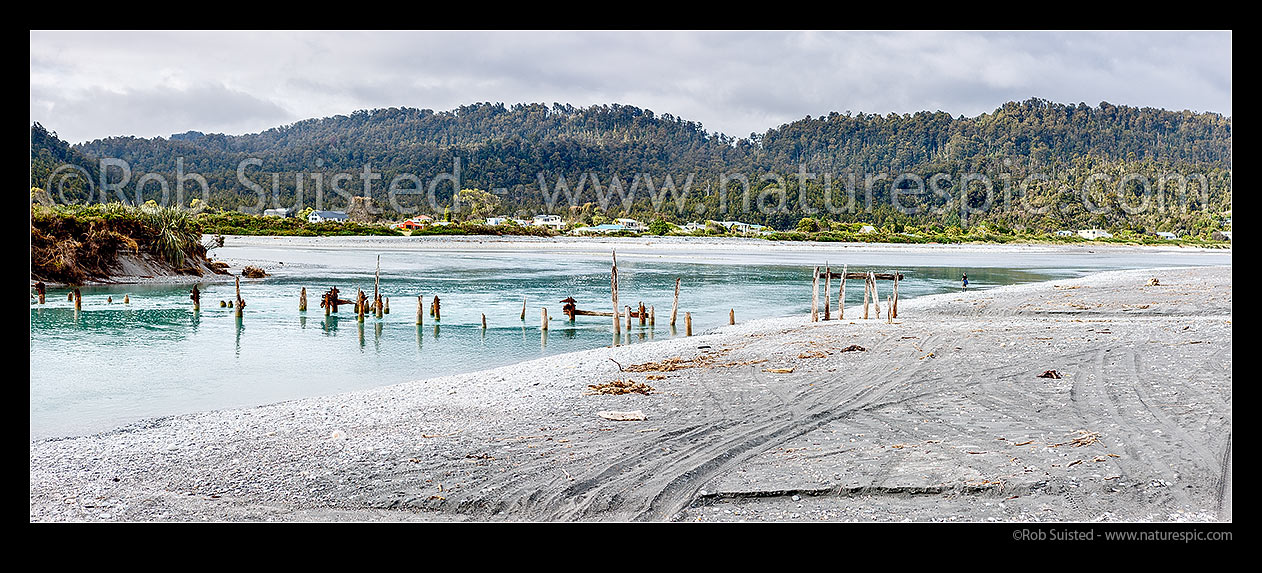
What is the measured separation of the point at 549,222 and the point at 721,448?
105917 millimetres

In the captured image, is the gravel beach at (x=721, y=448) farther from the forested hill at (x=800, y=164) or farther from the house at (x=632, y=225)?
the forested hill at (x=800, y=164)

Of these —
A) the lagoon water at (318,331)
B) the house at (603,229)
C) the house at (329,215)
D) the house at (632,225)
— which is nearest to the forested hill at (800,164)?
the house at (329,215)

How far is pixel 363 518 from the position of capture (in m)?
6.02

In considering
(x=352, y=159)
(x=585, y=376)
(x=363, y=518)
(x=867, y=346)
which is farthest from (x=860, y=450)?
(x=352, y=159)

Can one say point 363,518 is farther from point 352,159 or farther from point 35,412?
point 352,159

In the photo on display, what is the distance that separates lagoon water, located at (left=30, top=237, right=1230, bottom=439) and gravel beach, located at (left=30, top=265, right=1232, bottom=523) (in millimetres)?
2953

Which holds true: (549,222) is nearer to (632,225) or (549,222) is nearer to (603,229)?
(632,225)

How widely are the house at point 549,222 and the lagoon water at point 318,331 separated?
57.8 meters

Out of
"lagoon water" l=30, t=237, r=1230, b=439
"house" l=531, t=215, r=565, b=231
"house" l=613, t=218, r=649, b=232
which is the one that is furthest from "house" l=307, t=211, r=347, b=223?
"lagoon water" l=30, t=237, r=1230, b=439

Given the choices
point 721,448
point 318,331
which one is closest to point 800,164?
point 318,331

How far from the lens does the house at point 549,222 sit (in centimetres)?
10424
